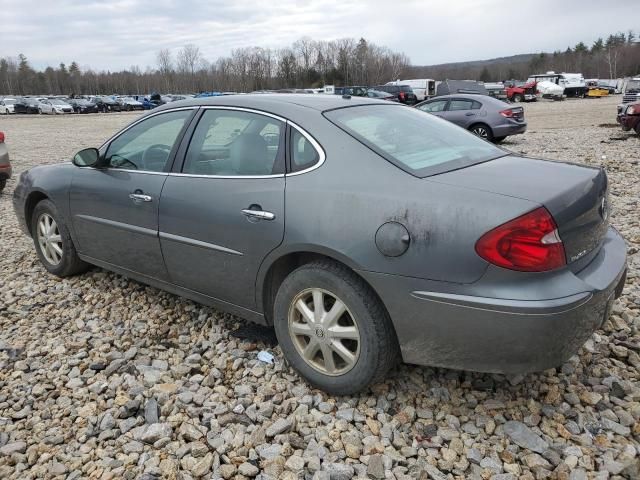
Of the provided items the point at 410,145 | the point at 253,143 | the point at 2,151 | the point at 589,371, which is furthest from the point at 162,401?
the point at 2,151

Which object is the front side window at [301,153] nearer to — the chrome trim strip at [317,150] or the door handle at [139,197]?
the chrome trim strip at [317,150]

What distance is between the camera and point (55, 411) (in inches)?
111

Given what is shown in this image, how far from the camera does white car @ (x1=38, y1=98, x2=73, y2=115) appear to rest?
47188 millimetres

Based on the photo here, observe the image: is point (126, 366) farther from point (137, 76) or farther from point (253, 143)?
A: point (137, 76)

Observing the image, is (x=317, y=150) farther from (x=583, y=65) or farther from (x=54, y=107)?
(x=583, y=65)

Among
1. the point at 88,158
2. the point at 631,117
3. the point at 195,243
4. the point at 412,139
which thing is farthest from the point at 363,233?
the point at 631,117

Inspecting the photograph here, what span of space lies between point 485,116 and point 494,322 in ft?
41.7

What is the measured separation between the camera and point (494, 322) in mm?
2205

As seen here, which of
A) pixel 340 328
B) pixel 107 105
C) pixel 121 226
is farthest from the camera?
pixel 107 105

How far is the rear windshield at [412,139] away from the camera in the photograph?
2684mm

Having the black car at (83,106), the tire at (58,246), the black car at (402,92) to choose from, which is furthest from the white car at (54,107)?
the tire at (58,246)

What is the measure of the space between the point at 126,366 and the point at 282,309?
3.65 ft

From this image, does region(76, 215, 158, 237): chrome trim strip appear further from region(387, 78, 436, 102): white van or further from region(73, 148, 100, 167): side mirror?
region(387, 78, 436, 102): white van

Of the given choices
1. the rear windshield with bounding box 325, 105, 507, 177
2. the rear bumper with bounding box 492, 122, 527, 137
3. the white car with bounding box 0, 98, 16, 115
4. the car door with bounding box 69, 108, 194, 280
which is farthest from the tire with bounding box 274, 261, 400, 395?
the white car with bounding box 0, 98, 16, 115
